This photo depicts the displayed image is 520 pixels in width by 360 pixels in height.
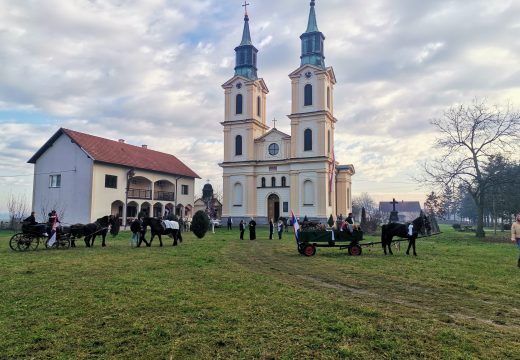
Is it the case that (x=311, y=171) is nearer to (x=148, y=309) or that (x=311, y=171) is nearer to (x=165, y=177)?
(x=165, y=177)

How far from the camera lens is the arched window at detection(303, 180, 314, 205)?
146 feet

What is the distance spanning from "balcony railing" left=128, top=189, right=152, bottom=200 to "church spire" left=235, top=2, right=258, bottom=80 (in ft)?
64.0

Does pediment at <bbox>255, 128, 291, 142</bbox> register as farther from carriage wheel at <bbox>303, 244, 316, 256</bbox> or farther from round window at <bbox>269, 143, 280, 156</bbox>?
carriage wheel at <bbox>303, 244, 316, 256</bbox>

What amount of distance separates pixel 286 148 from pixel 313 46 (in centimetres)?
1306

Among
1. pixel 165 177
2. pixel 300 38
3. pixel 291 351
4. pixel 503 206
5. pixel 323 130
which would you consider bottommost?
pixel 291 351

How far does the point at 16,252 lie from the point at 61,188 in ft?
77.7

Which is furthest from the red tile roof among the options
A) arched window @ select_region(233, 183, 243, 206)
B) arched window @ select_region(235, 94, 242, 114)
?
arched window @ select_region(235, 94, 242, 114)

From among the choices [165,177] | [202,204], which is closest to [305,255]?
[165,177]

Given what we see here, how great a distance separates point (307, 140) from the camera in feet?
149

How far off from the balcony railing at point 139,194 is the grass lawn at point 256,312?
2915 cm

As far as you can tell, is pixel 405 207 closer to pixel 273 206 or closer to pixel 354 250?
pixel 273 206

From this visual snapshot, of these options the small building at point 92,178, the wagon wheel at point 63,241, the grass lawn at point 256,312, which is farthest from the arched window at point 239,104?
the grass lawn at point 256,312

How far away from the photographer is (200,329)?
19.3 feet

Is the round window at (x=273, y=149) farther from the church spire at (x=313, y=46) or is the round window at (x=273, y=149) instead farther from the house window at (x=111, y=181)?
the house window at (x=111, y=181)
